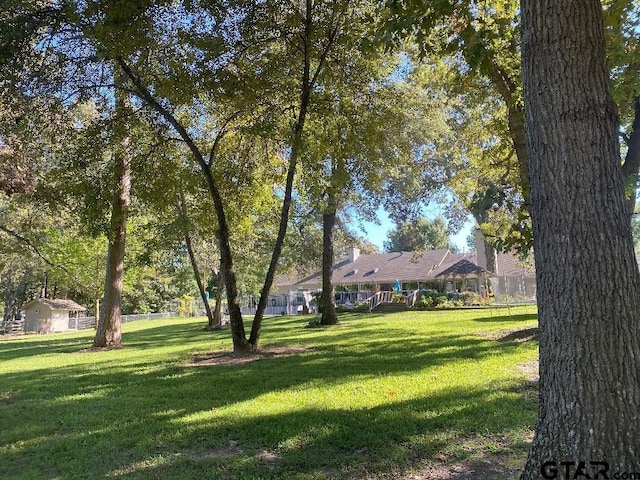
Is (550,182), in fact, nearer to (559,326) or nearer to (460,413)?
(559,326)

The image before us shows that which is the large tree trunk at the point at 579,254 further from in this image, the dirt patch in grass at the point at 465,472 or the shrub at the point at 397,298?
the shrub at the point at 397,298

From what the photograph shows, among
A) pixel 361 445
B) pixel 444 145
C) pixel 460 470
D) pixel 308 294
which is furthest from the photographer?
pixel 308 294

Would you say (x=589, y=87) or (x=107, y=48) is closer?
(x=589, y=87)

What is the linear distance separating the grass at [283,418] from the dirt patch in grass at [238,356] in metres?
0.45

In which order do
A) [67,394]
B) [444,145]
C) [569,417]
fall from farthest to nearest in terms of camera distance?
[444,145] < [67,394] < [569,417]

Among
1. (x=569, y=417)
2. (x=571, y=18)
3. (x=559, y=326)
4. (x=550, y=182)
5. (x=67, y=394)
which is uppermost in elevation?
(x=571, y=18)

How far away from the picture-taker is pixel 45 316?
3847 cm

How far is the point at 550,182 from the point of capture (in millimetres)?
2914

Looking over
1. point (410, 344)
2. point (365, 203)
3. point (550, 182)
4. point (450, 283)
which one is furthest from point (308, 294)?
point (550, 182)

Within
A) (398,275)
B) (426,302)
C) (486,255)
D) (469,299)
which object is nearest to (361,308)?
(426,302)

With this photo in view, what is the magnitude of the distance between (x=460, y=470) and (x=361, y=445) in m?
0.93

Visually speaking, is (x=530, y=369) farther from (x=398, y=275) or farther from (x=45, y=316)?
(x=45, y=316)

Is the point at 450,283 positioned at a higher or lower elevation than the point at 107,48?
lower

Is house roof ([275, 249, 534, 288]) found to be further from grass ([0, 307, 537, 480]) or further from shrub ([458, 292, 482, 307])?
grass ([0, 307, 537, 480])
